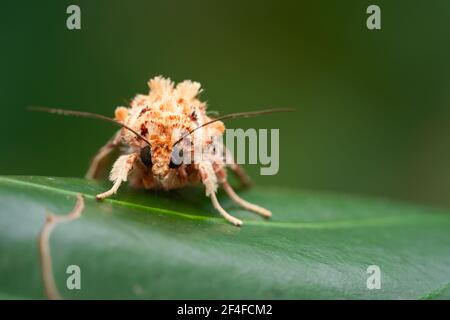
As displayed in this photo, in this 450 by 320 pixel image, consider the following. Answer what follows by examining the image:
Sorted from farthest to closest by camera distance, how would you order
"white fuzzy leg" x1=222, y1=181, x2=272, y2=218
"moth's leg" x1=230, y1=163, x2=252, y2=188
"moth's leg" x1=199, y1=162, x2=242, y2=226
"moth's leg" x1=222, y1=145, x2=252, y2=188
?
"moth's leg" x1=230, y1=163, x2=252, y2=188 < "moth's leg" x1=222, y1=145, x2=252, y2=188 < "white fuzzy leg" x1=222, y1=181, x2=272, y2=218 < "moth's leg" x1=199, y1=162, x2=242, y2=226

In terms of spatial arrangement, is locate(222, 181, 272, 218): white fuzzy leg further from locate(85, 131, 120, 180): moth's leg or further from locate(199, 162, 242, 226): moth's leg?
locate(85, 131, 120, 180): moth's leg

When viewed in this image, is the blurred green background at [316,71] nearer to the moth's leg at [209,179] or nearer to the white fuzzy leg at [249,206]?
the white fuzzy leg at [249,206]

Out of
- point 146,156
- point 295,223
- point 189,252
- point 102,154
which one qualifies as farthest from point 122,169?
point 295,223

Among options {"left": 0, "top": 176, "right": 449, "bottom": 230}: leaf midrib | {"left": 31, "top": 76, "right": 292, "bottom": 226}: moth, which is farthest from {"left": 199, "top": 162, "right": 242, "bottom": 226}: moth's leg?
{"left": 0, "top": 176, "right": 449, "bottom": 230}: leaf midrib

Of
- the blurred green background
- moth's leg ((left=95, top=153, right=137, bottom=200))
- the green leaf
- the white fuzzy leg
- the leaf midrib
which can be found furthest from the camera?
the blurred green background

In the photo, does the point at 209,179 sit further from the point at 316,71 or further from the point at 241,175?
the point at 316,71

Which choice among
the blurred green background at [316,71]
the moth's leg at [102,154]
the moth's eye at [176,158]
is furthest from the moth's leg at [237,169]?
the blurred green background at [316,71]
